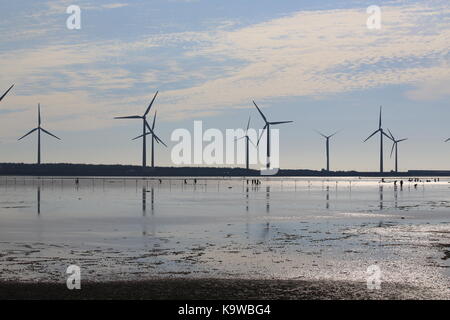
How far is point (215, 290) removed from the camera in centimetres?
1748

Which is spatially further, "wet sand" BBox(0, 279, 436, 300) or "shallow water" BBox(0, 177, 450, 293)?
"shallow water" BBox(0, 177, 450, 293)

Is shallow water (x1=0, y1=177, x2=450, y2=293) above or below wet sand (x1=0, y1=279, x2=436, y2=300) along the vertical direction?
above

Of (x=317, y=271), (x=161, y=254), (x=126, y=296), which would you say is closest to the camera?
(x=126, y=296)

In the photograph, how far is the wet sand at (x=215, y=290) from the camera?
16.5 meters

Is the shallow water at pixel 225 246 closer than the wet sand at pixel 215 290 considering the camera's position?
No

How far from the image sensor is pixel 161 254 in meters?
24.8

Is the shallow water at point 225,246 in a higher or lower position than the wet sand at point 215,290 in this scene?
higher

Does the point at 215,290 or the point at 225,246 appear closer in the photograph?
the point at 215,290

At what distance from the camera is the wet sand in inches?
651

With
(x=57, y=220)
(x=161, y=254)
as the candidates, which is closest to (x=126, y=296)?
(x=161, y=254)
